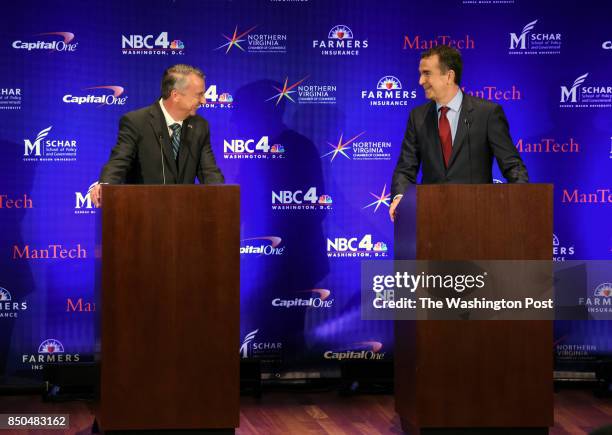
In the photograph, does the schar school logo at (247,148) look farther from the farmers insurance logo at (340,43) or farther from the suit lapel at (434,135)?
the suit lapel at (434,135)

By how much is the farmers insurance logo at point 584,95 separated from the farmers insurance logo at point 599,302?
50.5 inches

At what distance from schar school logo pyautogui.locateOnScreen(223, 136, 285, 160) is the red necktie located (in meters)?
1.73

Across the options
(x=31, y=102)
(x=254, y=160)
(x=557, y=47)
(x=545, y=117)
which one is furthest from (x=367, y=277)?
(x=31, y=102)

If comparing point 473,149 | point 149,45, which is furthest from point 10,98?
point 473,149

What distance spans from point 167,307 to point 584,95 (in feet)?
11.6

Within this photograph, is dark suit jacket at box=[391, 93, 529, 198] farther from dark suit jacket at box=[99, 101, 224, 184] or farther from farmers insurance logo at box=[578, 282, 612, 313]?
farmers insurance logo at box=[578, 282, 612, 313]

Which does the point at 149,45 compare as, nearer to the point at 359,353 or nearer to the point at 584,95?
the point at 359,353

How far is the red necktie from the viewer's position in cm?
444

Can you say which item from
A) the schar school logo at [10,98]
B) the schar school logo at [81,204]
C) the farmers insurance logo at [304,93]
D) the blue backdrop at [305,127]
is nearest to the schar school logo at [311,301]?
the blue backdrop at [305,127]

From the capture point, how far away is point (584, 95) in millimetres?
5941

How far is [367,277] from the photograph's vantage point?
6.12 meters

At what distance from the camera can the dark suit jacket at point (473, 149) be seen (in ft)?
14.4

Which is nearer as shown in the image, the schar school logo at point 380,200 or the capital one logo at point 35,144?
the capital one logo at point 35,144

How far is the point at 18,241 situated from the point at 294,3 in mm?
2454
